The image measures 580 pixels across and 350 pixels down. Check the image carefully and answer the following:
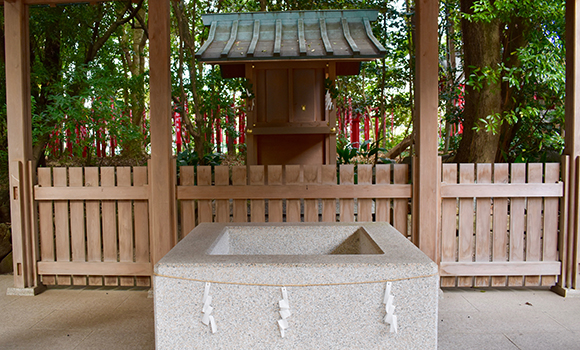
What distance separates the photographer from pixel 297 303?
1.98 meters

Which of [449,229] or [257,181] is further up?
[257,181]

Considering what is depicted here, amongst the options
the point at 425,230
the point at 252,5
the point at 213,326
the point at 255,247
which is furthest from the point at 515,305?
the point at 252,5

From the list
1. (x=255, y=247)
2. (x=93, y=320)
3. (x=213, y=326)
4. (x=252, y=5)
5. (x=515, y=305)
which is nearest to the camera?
(x=213, y=326)

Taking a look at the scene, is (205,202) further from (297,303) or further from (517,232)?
(517,232)

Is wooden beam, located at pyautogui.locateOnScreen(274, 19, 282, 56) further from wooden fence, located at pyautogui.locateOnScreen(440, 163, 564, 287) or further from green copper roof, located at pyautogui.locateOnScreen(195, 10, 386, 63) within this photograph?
wooden fence, located at pyautogui.locateOnScreen(440, 163, 564, 287)

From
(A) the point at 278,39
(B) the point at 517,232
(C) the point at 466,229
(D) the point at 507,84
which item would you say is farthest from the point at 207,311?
(D) the point at 507,84

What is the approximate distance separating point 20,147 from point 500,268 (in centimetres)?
484

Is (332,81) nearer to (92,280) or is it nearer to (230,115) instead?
(92,280)

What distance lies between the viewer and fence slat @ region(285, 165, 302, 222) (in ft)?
14.0

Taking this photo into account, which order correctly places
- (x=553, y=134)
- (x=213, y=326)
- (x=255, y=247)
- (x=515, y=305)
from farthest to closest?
1. (x=553, y=134)
2. (x=515, y=305)
3. (x=255, y=247)
4. (x=213, y=326)

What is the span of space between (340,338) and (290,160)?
5.28 metres

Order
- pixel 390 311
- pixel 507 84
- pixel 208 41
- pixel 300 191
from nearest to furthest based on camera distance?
pixel 390 311, pixel 300 191, pixel 208 41, pixel 507 84

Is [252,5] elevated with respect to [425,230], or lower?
elevated

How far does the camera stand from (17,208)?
171 inches
